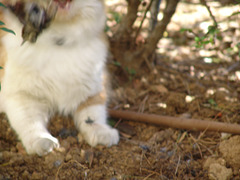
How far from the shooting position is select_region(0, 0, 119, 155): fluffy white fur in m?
1.94

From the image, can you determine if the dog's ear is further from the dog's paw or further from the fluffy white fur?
the dog's paw

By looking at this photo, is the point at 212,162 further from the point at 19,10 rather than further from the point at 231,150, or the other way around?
the point at 19,10

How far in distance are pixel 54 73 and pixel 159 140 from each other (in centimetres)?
101

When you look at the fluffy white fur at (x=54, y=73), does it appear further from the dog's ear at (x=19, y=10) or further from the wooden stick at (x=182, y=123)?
the wooden stick at (x=182, y=123)

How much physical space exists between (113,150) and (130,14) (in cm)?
147

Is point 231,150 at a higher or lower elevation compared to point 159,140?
higher

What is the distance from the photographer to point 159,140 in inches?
83.2

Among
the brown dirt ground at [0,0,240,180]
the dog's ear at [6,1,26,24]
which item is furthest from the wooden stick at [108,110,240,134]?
the dog's ear at [6,1,26,24]

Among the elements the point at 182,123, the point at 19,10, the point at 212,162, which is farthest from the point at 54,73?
the point at 212,162

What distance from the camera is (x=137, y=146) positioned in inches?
80.0

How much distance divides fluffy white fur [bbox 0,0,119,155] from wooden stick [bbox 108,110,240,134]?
276 mm

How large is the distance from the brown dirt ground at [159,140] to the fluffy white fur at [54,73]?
0.12 metres

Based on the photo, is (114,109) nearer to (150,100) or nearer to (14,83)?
(150,100)

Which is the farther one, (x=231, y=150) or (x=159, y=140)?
(x=159, y=140)
